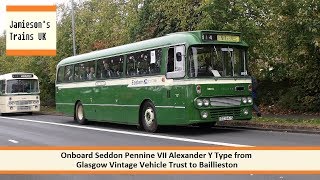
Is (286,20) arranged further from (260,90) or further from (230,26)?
(260,90)

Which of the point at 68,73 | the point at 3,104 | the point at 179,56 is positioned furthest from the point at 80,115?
the point at 3,104

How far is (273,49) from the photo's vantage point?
19.2m

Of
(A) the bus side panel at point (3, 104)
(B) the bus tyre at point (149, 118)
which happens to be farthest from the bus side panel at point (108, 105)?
(A) the bus side panel at point (3, 104)

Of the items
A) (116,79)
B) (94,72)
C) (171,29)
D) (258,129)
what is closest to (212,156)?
(258,129)

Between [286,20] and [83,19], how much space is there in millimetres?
20513

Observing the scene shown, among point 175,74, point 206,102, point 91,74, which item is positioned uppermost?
point 91,74

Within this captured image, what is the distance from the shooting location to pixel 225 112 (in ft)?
46.8

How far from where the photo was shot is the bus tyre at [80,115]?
Result: 67.8 feet

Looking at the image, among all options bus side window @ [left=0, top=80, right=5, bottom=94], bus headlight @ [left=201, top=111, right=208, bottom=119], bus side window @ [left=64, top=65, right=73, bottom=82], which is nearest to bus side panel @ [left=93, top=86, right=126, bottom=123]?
bus side window @ [left=64, top=65, right=73, bottom=82]

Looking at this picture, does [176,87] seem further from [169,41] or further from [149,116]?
[149,116]

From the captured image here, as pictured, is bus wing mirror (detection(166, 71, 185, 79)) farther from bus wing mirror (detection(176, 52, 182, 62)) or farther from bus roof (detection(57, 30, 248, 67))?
bus roof (detection(57, 30, 248, 67))

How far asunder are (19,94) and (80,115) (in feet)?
41.7

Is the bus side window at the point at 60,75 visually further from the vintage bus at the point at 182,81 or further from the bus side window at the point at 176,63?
the bus side window at the point at 176,63

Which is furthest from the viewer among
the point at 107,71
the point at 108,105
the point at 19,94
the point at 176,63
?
the point at 19,94
